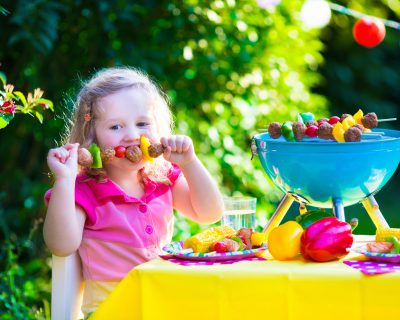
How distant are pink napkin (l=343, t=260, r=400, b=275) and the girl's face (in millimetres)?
828

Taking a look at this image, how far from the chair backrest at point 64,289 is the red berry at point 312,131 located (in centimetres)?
83

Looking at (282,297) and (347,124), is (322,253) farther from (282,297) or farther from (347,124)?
(347,124)

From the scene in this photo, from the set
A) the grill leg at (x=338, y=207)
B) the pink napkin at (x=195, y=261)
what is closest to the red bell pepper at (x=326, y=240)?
the pink napkin at (x=195, y=261)

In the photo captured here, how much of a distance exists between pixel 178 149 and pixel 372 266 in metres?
0.74

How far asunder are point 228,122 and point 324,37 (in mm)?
4111

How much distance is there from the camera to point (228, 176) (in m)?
4.95

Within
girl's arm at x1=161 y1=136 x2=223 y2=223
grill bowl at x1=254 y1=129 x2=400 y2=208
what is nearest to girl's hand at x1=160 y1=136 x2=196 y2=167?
girl's arm at x1=161 y1=136 x2=223 y2=223

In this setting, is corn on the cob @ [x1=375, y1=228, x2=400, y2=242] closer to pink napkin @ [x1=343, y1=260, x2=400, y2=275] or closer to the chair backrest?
pink napkin @ [x1=343, y1=260, x2=400, y2=275]

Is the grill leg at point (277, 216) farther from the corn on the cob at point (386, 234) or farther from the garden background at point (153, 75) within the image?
the garden background at point (153, 75)

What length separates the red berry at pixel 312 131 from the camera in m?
2.68

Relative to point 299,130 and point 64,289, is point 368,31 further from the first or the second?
point 64,289

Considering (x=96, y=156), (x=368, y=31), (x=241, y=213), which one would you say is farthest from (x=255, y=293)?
(x=368, y=31)

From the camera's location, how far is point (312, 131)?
268 cm

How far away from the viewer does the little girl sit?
2.47 metres
